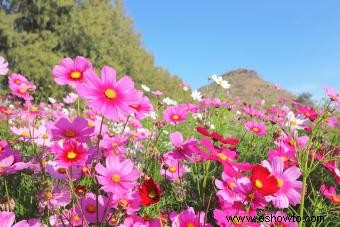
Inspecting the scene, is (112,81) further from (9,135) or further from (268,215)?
(9,135)

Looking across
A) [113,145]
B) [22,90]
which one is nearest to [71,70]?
[113,145]

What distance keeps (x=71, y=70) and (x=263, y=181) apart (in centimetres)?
87

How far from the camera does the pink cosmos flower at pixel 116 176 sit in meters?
1.50

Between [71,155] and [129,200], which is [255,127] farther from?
[71,155]

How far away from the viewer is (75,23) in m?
16.5

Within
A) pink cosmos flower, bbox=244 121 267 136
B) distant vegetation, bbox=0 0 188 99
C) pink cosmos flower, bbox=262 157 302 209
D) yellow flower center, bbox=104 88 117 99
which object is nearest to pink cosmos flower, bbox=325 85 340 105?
pink cosmos flower, bbox=244 121 267 136

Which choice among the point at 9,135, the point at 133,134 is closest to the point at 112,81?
the point at 133,134

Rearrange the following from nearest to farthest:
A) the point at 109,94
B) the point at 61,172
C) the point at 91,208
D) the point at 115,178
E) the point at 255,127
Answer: the point at 109,94 < the point at 115,178 < the point at 91,208 < the point at 61,172 < the point at 255,127

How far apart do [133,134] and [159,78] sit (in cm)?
1829

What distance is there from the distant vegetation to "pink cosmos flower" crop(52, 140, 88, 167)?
12.4 metres

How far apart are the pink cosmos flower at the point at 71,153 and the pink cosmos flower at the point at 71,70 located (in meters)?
0.23

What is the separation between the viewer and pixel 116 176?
5.17 feet

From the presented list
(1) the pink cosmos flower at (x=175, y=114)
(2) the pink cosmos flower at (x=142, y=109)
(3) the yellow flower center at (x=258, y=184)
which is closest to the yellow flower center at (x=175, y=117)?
(1) the pink cosmos flower at (x=175, y=114)

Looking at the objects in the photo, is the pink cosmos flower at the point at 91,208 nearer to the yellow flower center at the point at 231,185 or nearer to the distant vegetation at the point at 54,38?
the yellow flower center at the point at 231,185
